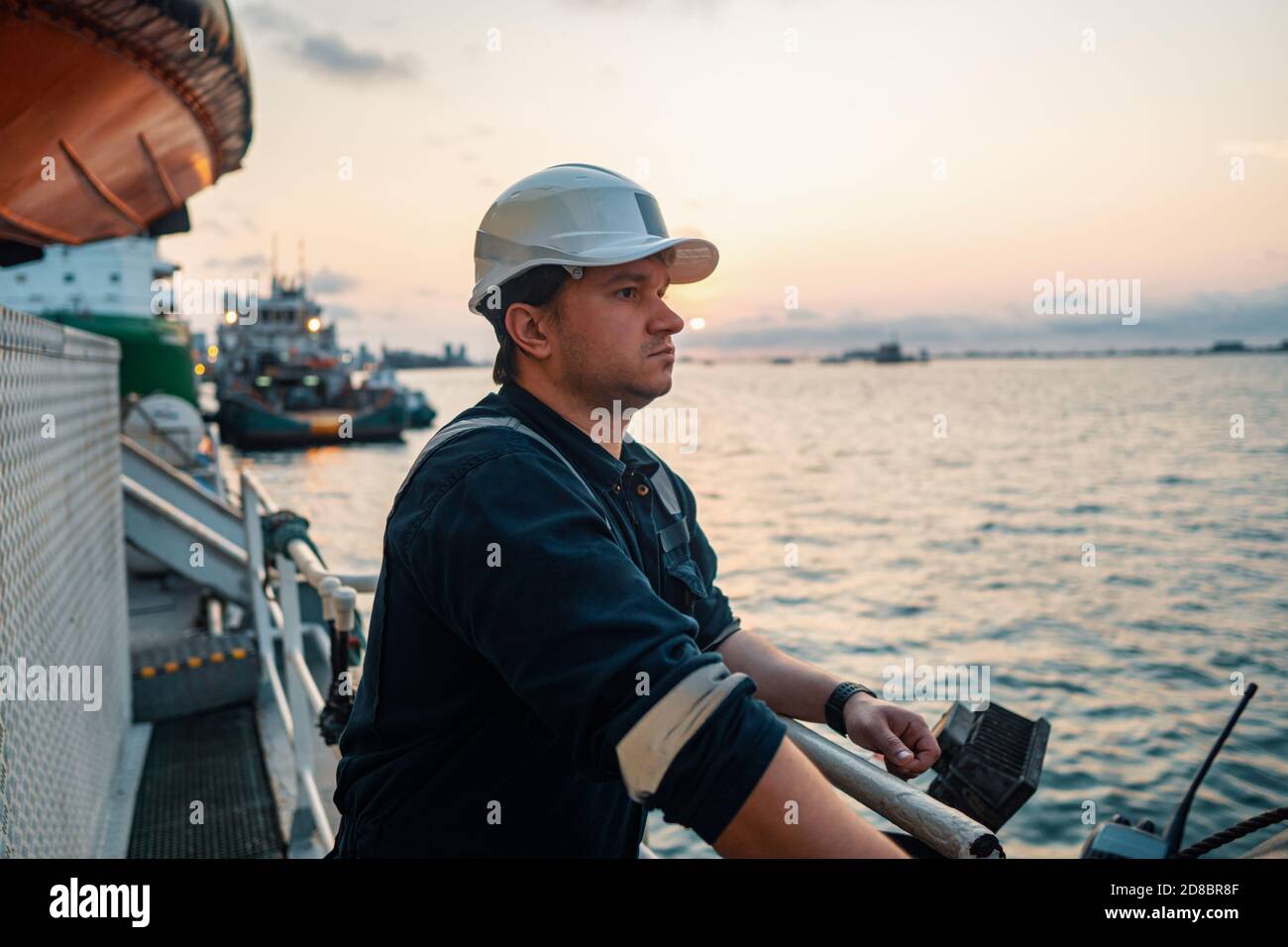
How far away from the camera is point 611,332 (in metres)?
1.78

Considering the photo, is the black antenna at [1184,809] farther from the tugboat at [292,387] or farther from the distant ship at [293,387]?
the tugboat at [292,387]

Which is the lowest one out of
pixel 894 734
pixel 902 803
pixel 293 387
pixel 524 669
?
pixel 894 734

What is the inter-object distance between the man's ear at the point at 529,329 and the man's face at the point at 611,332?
0.02 metres

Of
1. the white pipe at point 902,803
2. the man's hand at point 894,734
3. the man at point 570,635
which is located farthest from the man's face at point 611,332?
the man's hand at point 894,734

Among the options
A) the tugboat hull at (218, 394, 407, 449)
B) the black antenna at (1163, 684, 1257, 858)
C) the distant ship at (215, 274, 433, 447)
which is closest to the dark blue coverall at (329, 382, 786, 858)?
the black antenna at (1163, 684, 1257, 858)

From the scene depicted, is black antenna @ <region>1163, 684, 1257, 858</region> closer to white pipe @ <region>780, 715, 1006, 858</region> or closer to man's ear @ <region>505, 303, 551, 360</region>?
white pipe @ <region>780, 715, 1006, 858</region>

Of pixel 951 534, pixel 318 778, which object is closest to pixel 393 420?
pixel 951 534

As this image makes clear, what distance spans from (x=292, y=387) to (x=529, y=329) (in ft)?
210

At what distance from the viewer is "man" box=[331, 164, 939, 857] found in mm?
1236

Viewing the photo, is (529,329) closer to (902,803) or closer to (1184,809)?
(902,803)

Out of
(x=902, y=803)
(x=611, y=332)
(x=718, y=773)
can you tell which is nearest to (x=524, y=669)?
(x=718, y=773)

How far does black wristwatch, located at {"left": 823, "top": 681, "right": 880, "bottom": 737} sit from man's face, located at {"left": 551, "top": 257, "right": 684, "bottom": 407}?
84 cm

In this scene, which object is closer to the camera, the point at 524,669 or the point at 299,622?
the point at 524,669
